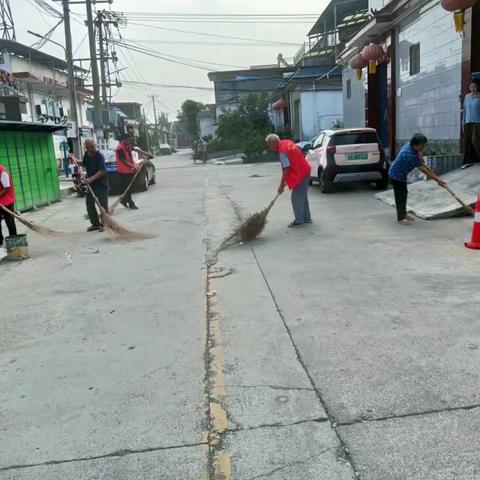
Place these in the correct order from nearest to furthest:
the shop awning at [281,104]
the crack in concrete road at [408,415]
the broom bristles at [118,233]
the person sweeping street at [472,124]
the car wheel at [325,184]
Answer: the crack in concrete road at [408,415], the broom bristles at [118,233], the person sweeping street at [472,124], the car wheel at [325,184], the shop awning at [281,104]

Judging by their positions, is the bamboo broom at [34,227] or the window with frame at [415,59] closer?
the bamboo broom at [34,227]

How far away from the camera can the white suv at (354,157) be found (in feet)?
43.6

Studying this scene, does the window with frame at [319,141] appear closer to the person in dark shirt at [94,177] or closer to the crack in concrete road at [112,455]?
the person in dark shirt at [94,177]

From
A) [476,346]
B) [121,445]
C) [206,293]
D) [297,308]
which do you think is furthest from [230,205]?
[121,445]

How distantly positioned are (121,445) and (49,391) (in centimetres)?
101

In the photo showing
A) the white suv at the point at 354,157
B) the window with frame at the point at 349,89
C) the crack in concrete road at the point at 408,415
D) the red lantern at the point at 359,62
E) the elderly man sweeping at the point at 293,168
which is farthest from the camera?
the window with frame at the point at 349,89

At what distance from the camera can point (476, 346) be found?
418cm

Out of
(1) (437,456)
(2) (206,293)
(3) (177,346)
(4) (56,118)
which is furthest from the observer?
(4) (56,118)

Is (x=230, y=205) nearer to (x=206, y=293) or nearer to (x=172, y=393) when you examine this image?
(x=206, y=293)

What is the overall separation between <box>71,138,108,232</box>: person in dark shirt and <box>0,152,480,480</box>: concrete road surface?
8.32 ft

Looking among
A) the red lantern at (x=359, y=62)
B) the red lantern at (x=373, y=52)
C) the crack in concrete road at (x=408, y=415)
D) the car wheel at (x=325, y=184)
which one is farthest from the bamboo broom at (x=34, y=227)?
the red lantern at (x=359, y=62)

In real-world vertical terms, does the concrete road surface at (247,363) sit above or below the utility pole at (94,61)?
below

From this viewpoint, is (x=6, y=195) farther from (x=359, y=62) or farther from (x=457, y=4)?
(x=359, y=62)

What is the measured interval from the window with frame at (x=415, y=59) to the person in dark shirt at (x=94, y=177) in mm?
9380
